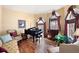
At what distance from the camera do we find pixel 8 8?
188cm

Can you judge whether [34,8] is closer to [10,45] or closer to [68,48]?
[10,45]

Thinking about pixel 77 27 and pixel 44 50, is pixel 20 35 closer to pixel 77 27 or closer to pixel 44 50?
pixel 44 50

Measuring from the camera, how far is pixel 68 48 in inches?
74.6

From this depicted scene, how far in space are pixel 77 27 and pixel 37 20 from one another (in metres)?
0.55

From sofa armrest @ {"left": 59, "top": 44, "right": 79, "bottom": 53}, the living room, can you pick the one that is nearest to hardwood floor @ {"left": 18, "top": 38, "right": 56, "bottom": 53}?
the living room

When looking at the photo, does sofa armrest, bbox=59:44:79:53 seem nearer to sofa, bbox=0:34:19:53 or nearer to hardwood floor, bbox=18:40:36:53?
hardwood floor, bbox=18:40:36:53

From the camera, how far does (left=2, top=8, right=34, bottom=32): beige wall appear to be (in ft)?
6.11

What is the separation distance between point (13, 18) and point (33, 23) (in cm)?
28

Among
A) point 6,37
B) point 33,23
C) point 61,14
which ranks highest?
point 61,14

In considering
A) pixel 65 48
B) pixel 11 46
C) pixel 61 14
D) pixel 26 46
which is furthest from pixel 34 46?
pixel 61 14

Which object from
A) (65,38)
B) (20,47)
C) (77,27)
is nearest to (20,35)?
(20,47)
